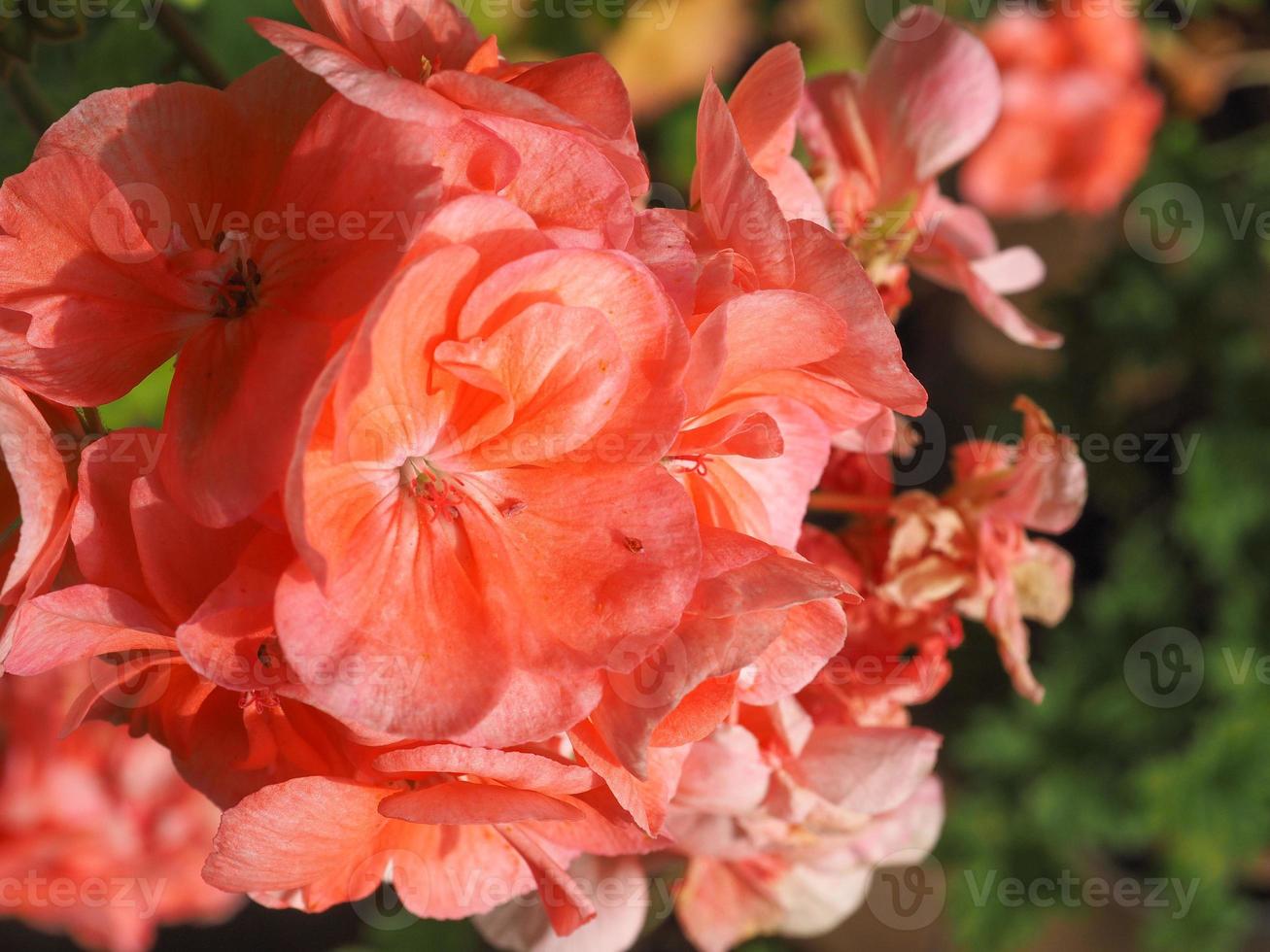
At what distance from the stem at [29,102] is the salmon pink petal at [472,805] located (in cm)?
43

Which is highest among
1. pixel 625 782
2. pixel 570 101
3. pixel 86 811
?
pixel 570 101

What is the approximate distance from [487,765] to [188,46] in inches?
18.0

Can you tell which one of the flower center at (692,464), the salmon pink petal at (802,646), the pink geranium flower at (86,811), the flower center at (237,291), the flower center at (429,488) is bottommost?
the pink geranium flower at (86,811)

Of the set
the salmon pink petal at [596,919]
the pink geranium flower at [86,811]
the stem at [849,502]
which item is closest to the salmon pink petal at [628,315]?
the stem at [849,502]

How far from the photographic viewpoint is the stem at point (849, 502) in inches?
25.0

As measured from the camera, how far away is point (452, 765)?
431 mm

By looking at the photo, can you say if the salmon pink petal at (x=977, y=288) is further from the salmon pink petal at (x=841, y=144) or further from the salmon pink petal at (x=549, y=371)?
the salmon pink petal at (x=549, y=371)

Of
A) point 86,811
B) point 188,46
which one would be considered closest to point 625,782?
point 188,46

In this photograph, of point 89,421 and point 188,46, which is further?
point 188,46

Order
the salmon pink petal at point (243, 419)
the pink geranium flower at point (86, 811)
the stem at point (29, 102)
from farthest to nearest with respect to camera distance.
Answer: the pink geranium flower at point (86, 811) → the stem at point (29, 102) → the salmon pink petal at point (243, 419)

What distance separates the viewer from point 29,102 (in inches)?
24.8

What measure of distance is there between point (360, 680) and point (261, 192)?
203 mm

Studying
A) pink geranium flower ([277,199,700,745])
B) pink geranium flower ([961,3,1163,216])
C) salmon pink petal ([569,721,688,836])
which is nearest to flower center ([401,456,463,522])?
pink geranium flower ([277,199,700,745])

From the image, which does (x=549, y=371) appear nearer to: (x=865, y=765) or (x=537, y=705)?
(x=537, y=705)
